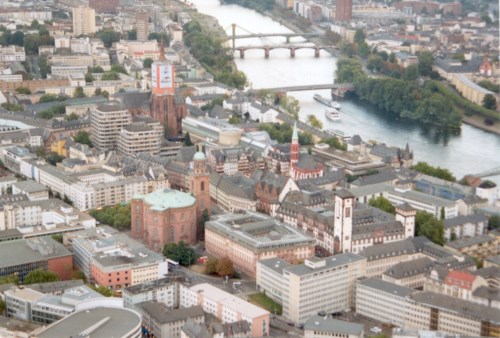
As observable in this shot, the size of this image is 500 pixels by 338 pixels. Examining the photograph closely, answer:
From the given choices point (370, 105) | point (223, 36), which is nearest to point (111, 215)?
point (370, 105)

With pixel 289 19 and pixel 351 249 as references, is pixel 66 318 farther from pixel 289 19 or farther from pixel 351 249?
pixel 289 19

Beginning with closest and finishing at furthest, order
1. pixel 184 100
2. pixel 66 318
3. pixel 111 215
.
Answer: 1. pixel 66 318
2. pixel 111 215
3. pixel 184 100

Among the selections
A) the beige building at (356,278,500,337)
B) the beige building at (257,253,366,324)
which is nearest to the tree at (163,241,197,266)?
the beige building at (257,253,366,324)

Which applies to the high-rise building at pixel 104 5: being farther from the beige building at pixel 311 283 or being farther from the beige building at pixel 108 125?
the beige building at pixel 311 283

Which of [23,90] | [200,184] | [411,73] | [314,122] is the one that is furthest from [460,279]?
[411,73]

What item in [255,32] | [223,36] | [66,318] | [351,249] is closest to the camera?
[66,318]

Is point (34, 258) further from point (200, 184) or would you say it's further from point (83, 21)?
point (83, 21)
